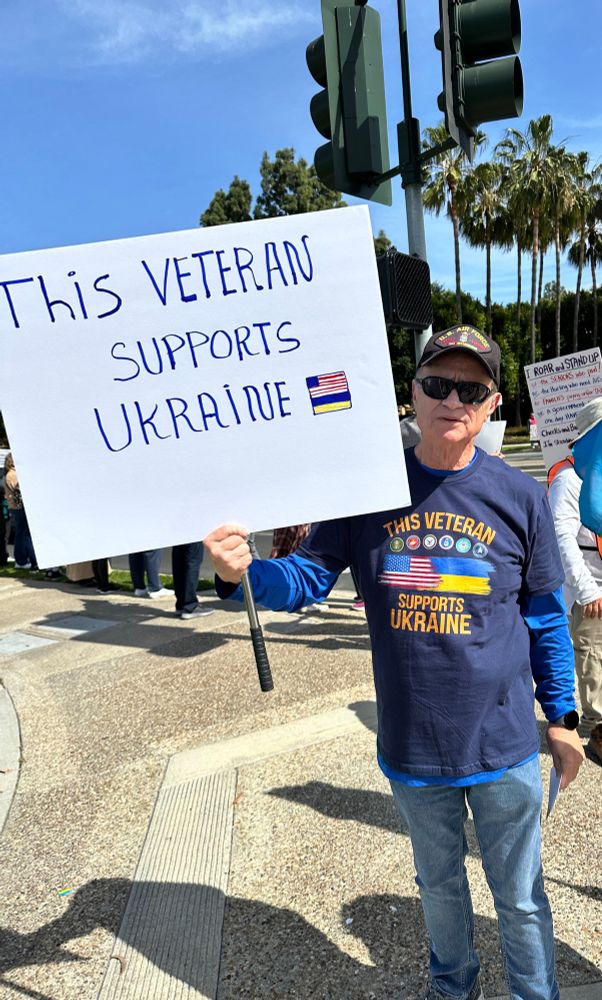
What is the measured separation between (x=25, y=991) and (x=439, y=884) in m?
1.43

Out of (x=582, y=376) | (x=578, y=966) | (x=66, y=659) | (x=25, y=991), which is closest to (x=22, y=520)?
(x=66, y=659)

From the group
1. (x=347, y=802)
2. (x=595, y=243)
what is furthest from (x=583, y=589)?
(x=595, y=243)

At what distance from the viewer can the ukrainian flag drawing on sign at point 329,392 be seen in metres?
1.80

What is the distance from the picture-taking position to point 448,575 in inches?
71.8

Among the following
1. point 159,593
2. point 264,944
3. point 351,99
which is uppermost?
point 351,99

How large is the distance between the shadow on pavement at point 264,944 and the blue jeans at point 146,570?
5906 millimetres

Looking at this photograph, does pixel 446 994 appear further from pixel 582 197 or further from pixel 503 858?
pixel 582 197

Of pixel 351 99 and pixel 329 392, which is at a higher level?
pixel 351 99

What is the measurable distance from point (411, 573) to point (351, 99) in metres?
2.81

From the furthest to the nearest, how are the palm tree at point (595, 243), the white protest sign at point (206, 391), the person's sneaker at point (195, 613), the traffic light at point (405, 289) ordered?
the palm tree at point (595, 243)
the person's sneaker at point (195, 613)
the traffic light at point (405, 289)
the white protest sign at point (206, 391)

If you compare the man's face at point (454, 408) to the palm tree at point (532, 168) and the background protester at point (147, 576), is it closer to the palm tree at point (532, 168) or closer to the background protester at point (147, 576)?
the background protester at point (147, 576)

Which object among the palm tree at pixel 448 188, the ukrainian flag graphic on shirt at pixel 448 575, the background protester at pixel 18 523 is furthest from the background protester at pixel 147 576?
the palm tree at pixel 448 188

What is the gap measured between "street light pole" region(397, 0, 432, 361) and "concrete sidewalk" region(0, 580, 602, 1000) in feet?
7.65

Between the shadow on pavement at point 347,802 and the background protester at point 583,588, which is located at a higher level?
the background protester at point 583,588
